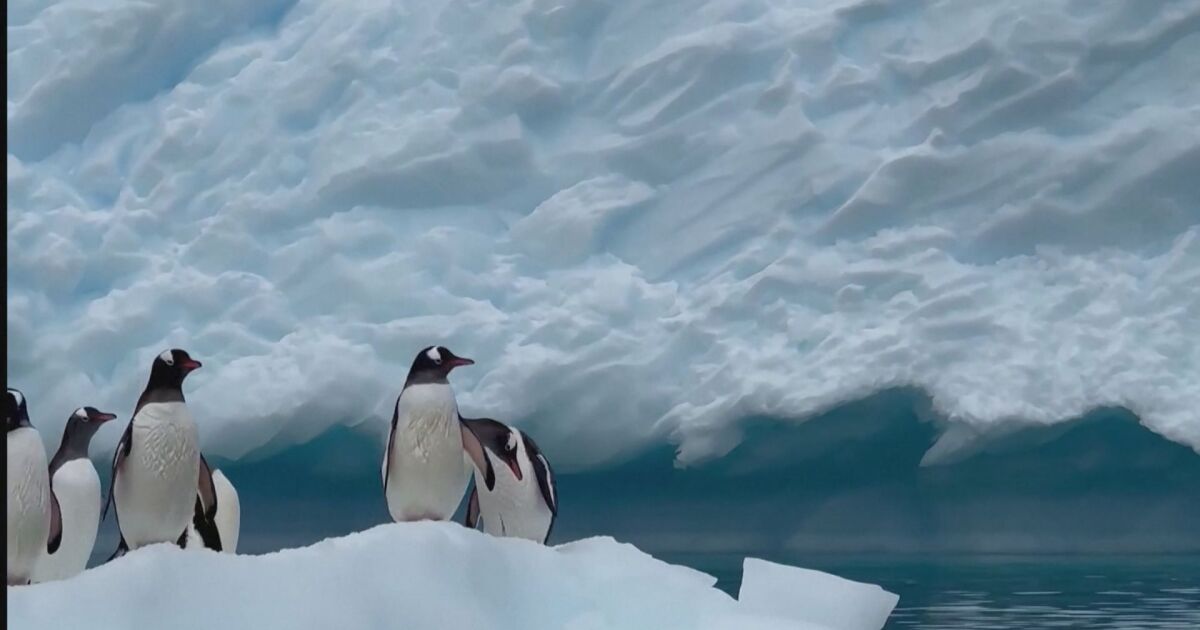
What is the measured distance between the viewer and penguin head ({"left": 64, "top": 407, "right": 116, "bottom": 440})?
2.90 metres

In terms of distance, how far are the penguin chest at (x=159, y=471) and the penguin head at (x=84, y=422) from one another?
0.74 feet

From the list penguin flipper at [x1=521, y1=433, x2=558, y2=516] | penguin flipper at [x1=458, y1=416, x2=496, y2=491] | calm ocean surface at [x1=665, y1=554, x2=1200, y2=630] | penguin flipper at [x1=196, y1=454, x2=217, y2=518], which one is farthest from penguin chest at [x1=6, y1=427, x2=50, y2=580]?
calm ocean surface at [x1=665, y1=554, x2=1200, y2=630]

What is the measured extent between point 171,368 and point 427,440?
65cm

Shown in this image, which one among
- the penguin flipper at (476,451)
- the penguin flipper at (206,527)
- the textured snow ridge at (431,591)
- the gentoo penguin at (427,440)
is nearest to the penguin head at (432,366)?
the gentoo penguin at (427,440)

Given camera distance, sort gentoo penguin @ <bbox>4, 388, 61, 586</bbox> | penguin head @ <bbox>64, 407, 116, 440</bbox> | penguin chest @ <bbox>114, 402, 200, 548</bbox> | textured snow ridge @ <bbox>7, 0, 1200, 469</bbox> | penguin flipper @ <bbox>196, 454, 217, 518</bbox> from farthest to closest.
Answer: textured snow ridge @ <bbox>7, 0, 1200, 469</bbox> → penguin flipper @ <bbox>196, 454, 217, 518</bbox> → penguin head @ <bbox>64, 407, 116, 440</bbox> → penguin chest @ <bbox>114, 402, 200, 548</bbox> → gentoo penguin @ <bbox>4, 388, 61, 586</bbox>

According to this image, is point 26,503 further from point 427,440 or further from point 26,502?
point 427,440

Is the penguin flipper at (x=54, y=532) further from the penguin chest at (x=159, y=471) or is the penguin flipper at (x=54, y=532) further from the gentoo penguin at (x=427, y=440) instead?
the gentoo penguin at (x=427, y=440)

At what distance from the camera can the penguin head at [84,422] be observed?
290 centimetres

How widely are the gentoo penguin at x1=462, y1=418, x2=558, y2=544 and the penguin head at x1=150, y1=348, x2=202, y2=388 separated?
104 cm

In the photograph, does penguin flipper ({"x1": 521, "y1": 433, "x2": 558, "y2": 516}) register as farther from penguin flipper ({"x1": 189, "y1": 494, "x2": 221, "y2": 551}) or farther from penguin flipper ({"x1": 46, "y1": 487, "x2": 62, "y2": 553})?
penguin flipper ({"x1": 46, "y1": 487, "x2": 62, "y2": 553})

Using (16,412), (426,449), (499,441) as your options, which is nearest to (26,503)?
(16,412)

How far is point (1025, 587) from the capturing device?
791 centimetres

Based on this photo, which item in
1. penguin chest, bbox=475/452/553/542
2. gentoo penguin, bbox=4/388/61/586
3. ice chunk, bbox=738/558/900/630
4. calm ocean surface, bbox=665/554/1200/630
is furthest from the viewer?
calm ocean surface, bbox=665/554/1200/630

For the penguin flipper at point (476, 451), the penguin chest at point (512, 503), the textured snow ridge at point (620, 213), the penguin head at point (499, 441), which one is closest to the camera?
the penguin flipper at point (476, 451)
